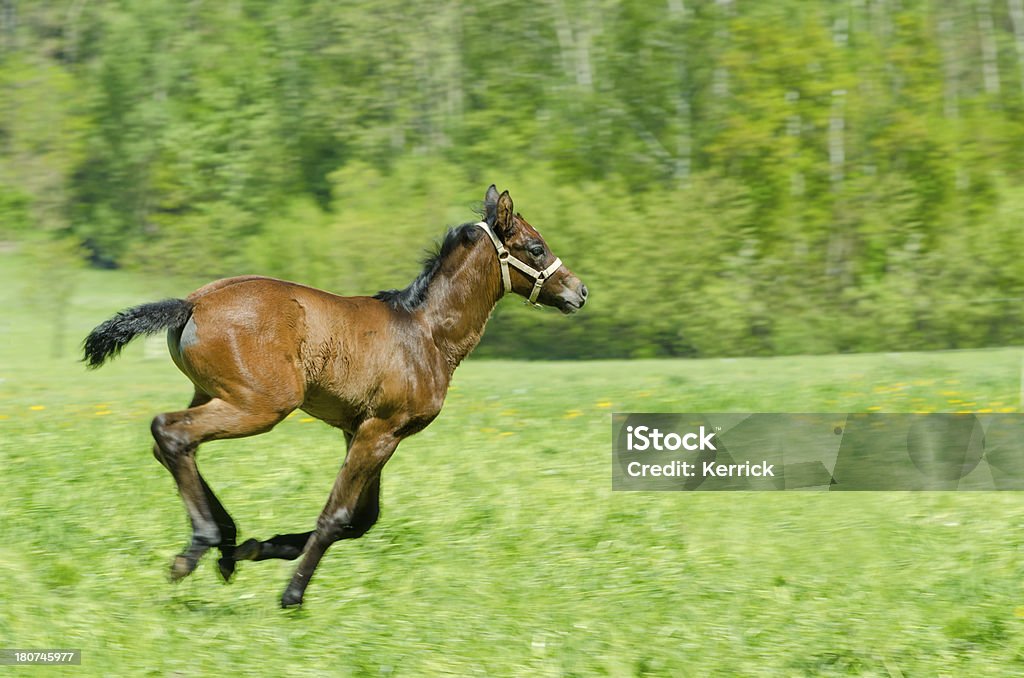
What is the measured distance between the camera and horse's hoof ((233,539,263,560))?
6.45 m

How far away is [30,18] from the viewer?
26.5 m

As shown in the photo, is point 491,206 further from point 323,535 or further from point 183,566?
point 183,566

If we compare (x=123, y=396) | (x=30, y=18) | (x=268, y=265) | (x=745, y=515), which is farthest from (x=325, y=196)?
(x=745, y=515)

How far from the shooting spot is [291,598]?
6.30m

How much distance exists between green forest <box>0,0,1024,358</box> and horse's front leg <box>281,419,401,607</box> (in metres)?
15.9

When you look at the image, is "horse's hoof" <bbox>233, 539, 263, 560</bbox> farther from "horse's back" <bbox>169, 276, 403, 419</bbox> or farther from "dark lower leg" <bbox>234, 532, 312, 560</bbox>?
"horse's back" <bbox>169, 276, 403, 419</bbox>

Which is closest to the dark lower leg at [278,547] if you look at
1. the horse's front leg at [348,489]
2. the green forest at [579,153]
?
the horse's front leg at [348,489]

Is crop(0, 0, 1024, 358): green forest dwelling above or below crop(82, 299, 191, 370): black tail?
below

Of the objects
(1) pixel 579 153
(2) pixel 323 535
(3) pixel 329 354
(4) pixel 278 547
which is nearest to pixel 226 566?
(4) pixel 278 547

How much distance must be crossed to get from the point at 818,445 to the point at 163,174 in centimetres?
1754
